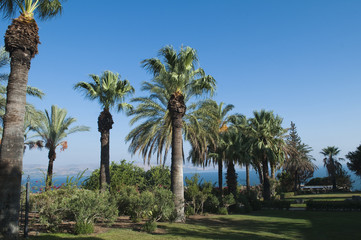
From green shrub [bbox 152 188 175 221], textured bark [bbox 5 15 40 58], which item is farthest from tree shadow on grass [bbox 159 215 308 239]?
textured bark [bbox 5 15 40 58]

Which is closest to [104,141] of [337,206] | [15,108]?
[15,108]

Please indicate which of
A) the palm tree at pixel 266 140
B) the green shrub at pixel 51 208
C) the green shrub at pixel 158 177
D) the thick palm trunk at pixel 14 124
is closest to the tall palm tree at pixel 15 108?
the thick palm trunk at pixel 14 124

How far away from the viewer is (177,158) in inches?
683

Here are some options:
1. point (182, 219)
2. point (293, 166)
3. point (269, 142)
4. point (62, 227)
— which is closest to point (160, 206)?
point (182, 219)

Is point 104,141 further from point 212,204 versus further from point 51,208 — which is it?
point 212,204

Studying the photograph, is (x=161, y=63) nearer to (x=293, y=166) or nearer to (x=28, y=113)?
(x=28, y=113)

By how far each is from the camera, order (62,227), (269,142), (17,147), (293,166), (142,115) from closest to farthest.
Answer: (17,147), (62,227), (142,115), (269,142), (293,166)

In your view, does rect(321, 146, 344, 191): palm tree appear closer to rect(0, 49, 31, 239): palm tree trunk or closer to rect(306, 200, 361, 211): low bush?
rect(306, 200, 361, 211): low bush

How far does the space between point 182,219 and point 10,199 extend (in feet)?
32.9

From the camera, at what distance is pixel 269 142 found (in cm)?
2852

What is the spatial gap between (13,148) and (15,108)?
4.92 ft

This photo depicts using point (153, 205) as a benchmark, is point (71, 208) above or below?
above

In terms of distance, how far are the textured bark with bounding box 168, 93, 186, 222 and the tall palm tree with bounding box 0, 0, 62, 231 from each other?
9.15m

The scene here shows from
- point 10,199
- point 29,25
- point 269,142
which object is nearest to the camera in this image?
point 10,199
